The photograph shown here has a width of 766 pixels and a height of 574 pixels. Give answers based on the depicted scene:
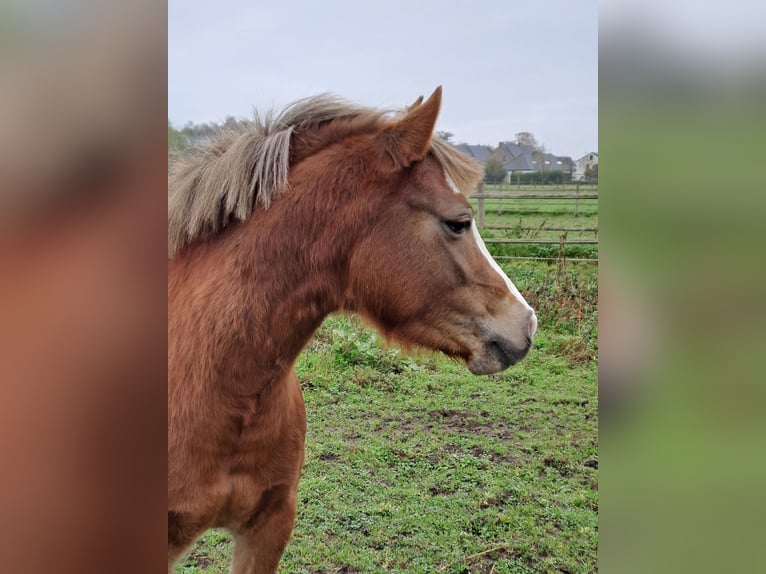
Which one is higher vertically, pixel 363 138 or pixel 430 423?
pixel 363 138

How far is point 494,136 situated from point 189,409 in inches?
43.7

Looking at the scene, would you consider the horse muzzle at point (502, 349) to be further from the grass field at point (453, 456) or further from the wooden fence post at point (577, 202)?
the wooden fence post at point (577, 202)

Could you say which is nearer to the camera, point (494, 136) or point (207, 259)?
point (207, 259)

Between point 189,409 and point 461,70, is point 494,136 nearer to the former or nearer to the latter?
point 461,70

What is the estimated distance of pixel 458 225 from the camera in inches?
41.6

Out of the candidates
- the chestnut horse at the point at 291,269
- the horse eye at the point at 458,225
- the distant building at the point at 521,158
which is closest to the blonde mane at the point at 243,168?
the chestnut horse at the point at 291,269

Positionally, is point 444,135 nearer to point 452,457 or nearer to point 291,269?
point 291,269
